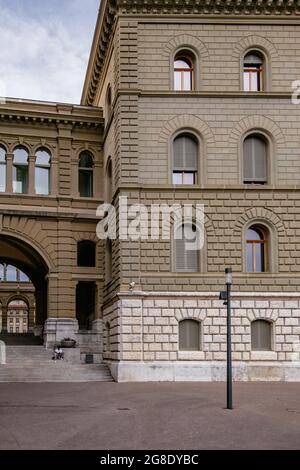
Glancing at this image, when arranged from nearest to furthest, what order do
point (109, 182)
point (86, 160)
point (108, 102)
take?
point (109, 182), point (108, 102), point (86, 160)

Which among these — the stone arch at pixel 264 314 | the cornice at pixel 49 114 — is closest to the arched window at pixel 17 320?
the cornice at pixel 49 114

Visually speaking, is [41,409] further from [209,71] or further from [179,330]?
[209,71]

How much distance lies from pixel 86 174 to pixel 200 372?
→ 550 inches

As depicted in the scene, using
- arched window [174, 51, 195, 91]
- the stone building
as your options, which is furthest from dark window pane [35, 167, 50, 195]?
arched window [174, 51, 195, 91]

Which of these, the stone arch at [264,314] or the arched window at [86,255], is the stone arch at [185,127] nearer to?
the stone arch at [264,314]

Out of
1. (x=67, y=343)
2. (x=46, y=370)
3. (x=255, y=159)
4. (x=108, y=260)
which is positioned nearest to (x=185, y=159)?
(x=255, y=159)

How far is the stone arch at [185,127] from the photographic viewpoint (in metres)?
29.7

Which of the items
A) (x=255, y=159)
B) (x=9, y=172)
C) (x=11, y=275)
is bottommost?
(x=11, y=275)

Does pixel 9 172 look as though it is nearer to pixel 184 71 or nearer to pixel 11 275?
pixel 184 71

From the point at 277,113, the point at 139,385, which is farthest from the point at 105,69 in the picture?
the point at 139,385

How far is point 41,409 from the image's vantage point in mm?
18328

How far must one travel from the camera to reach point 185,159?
3000cm

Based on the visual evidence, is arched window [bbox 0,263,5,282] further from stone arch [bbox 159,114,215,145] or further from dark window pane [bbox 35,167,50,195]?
stone arch [bbox 159,114,215,145]

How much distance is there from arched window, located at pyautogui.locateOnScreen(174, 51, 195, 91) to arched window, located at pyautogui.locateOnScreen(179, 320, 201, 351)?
34.8 ft
